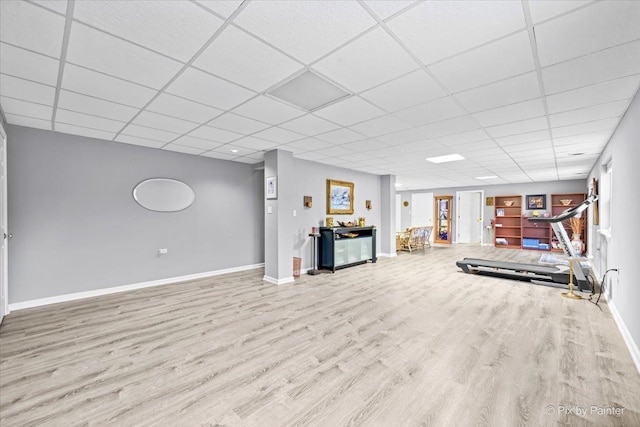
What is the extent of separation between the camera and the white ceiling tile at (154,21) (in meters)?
1.59

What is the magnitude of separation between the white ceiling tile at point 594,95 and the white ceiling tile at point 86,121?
5115mm

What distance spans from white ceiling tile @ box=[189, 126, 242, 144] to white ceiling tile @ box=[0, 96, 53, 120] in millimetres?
1570

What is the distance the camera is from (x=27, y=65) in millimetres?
2189

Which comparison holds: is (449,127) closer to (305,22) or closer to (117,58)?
(305,22)

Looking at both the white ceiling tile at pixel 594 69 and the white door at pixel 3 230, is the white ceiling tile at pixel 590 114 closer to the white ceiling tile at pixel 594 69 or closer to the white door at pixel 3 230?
the white ceiling tile at pixel 594 69

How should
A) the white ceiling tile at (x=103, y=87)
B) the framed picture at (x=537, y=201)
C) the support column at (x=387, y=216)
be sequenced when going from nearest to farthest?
the white ceiling tile at (x=103, y=87)
the support column at (x=387, y=216)
the framed picture at (x=537, y=201)

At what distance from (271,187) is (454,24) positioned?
13.3ft

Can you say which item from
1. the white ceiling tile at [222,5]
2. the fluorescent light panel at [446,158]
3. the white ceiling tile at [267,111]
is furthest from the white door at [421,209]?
the white ceiling tile at [222,5]

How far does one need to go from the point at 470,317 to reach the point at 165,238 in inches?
203

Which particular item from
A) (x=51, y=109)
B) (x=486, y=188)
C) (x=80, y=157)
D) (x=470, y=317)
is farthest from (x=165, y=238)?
(x=486, y=188)

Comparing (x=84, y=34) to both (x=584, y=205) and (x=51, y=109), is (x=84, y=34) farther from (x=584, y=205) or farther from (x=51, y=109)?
(x=584, y=205)

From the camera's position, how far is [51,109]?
3160mm

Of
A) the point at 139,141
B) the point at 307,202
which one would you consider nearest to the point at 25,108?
the point at 139,141

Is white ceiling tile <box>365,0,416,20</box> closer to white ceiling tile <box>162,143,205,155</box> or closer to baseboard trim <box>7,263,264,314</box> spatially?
white ceiling tile <box>162,143,205,155</box>
